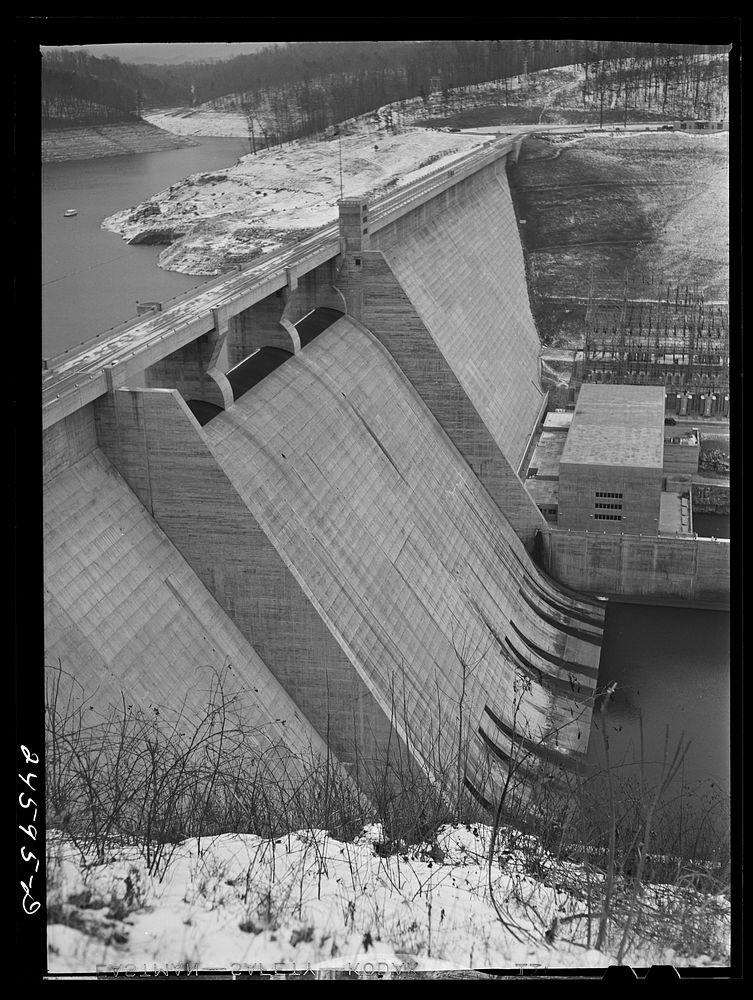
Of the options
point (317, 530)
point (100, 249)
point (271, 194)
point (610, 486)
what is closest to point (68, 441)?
point (317, 530)

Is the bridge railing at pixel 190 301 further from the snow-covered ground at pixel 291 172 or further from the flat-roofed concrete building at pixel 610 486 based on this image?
the flat-roofed concrete building at pixel 610 486

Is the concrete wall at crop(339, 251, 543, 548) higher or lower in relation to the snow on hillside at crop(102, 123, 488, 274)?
lower

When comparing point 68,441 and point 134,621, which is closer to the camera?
point 134,621

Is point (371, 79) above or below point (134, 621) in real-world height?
above

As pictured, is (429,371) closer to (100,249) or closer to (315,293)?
(315,293)

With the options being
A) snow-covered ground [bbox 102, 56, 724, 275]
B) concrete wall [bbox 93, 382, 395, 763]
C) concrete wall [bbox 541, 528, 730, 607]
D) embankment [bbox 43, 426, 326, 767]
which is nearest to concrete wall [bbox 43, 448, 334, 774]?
embankment [bbox 43, 426, 326, 767]

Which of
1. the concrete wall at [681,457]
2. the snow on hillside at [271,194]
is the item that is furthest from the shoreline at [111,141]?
the concrete wall at [681,457]

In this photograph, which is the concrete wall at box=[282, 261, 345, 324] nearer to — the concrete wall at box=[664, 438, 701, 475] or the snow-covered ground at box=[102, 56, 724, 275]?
the snow-covered ground at box=[102, 56, 724, 275]
